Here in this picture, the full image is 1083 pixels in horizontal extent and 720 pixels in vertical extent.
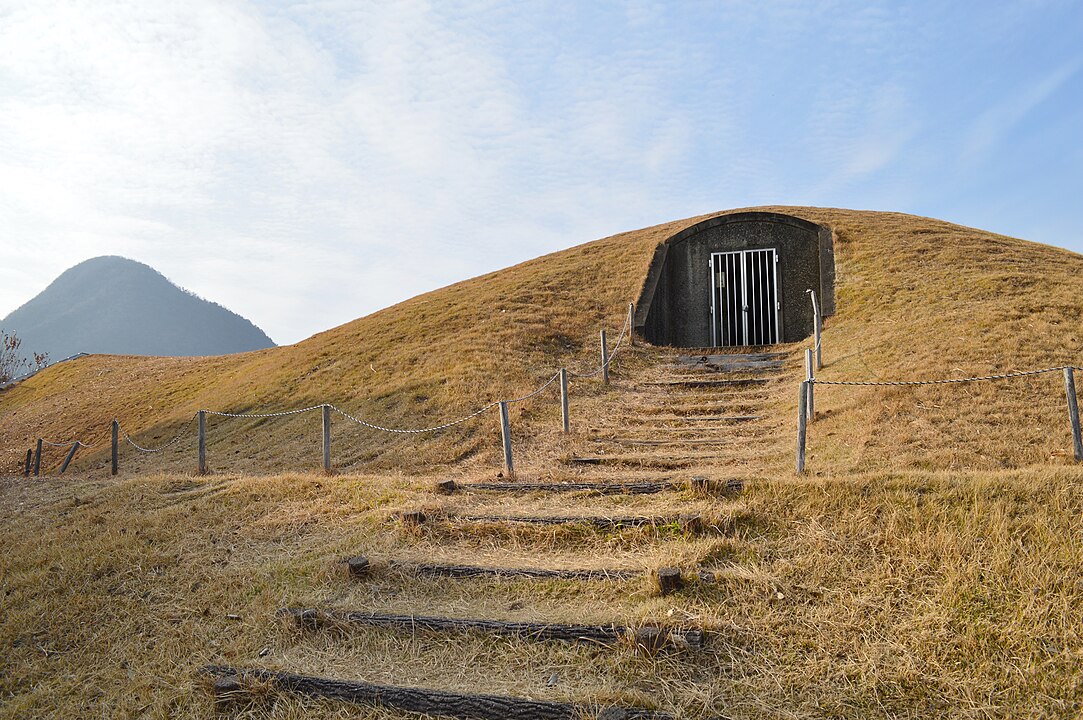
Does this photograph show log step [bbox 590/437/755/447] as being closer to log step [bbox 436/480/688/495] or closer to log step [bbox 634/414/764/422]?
log step [bbox 634/414/764/422]

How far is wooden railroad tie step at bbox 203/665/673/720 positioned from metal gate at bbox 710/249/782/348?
1602cm

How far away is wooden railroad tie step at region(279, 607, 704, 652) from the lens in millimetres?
4645

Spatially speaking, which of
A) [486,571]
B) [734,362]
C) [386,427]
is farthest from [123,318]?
[486,571]

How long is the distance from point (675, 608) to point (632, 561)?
2.60ft

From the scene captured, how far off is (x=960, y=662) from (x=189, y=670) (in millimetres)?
5682

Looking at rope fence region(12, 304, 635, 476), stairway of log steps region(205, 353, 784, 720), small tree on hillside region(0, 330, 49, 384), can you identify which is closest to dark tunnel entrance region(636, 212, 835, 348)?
rope fence region(12, 304, 635, 476)

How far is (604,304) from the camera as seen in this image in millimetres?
19656

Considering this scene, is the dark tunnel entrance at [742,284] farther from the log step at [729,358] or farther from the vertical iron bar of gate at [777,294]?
Answer: the log step at [729,358]

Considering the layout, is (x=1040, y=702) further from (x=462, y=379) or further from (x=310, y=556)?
(x=462, y=379)

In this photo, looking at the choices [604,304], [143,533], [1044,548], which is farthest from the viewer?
[604,304]

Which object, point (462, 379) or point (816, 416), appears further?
point (462, 379)

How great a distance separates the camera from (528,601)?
5.44m

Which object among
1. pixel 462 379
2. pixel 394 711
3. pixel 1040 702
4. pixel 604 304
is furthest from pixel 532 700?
pixel 604 304

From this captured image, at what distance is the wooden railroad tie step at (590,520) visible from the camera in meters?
6.15
